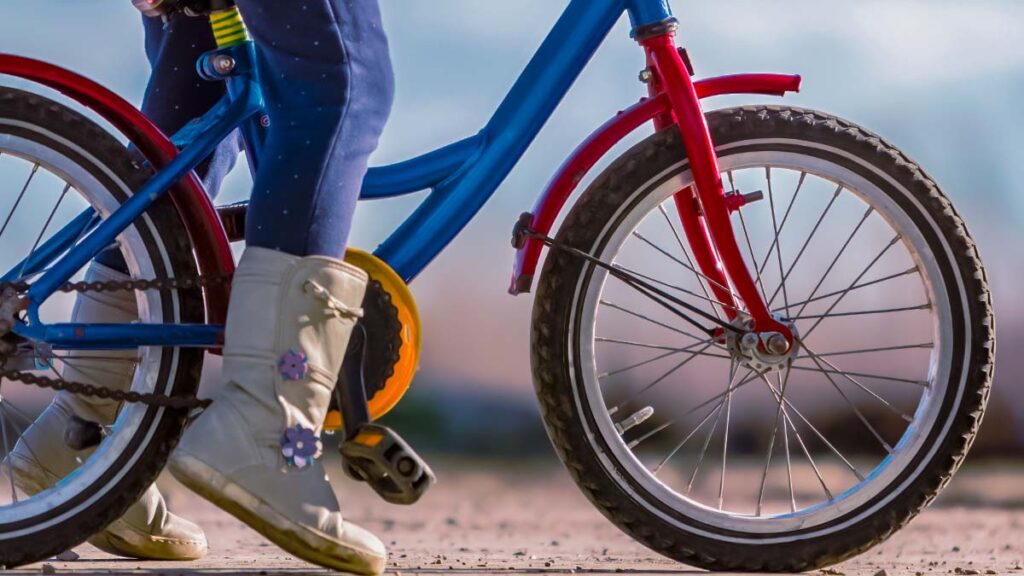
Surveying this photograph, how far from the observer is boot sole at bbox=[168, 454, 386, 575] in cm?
216

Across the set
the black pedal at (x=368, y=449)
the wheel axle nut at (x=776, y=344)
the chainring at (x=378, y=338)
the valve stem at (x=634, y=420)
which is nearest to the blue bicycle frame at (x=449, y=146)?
the chainring at (x=378, y=338)

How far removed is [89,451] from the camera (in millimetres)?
2971

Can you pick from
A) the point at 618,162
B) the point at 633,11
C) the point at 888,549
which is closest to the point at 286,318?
the point at 618,162

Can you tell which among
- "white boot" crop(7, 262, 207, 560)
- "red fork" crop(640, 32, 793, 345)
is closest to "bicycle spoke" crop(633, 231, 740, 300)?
"red fork" crop(640, 32, 793, 345)

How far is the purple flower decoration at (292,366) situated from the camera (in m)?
2.20

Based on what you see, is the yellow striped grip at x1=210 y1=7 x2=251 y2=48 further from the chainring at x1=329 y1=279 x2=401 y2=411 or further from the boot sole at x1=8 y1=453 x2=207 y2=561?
the boot sole at x1=8 y1=453 x2=207 y2=561

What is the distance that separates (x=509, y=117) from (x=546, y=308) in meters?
0.36

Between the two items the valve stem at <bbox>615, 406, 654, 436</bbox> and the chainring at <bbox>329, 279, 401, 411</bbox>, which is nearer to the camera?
the chainring at <bbox>329, 279, 401, 411</bbox>

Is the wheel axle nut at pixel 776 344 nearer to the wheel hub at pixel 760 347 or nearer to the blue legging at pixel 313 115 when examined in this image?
the wheel hub at pixel 760 347

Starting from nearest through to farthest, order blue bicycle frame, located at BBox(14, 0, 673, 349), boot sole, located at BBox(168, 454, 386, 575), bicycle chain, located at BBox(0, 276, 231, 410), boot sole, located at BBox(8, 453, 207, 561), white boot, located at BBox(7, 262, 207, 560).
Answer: boot sole, located at BBox(168, 454, 386, 575), bicycle chain, located at BBox(0, 276, 231, 410), blue bicycle frame, located at BBox(14, 0, 673, 349), white boot, located at BBox(7, 262, 207, 560), boot sole, located at BBox(8, 453, 207, 561)

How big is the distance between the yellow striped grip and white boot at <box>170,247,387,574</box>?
0.49m

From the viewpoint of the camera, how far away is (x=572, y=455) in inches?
99.3

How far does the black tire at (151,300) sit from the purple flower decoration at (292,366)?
0.30 metres

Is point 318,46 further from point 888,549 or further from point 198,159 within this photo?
point 888,549
